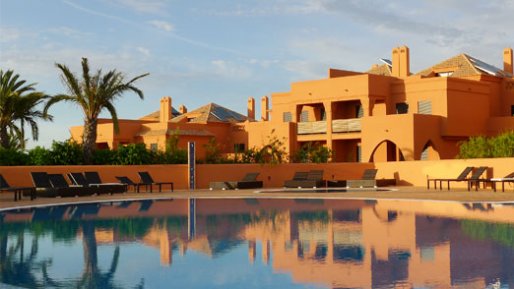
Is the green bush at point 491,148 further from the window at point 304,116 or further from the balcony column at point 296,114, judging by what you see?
the window at point 304,116

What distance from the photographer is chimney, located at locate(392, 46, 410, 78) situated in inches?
1740

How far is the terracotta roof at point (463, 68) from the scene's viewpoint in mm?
43219

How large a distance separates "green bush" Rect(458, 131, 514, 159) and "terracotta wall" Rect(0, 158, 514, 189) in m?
1.59

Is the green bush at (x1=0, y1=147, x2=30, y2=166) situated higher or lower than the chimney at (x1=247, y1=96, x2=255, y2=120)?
lower

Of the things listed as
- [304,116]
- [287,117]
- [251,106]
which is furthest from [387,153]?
[251,106]

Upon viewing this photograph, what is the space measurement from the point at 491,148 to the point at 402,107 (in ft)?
36.5

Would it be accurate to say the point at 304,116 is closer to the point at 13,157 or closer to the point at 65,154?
the point at 65,154

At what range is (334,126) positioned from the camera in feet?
138

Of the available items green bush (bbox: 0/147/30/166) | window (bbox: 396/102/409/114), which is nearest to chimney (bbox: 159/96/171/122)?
window (bbox: 396/102/409/114)

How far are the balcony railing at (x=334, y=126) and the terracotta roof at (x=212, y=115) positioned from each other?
10.3 metres

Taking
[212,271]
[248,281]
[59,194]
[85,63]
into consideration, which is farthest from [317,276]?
[85,63]

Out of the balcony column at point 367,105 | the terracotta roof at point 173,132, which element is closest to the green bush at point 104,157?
the terracotta roof at point 173,132

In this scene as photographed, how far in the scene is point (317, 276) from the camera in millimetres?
8062

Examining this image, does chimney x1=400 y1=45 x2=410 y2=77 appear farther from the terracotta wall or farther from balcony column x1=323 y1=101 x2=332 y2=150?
the terracotta wall
